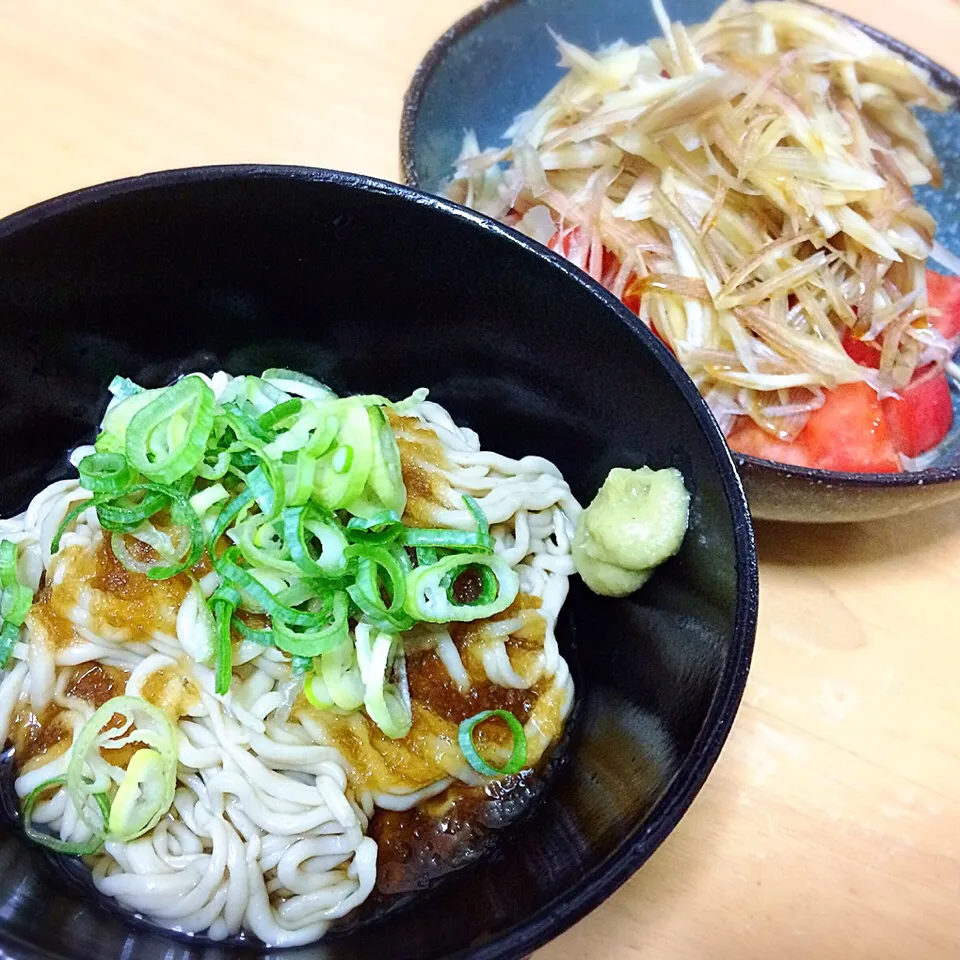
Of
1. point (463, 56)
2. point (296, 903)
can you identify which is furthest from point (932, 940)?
point (463, 56)

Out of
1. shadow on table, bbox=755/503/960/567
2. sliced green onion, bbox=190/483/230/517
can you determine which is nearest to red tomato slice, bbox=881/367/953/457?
shadow on table, bbox=755/503/960/567

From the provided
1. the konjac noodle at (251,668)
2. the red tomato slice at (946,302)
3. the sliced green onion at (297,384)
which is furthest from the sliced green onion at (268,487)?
the red tomato slice at (946,302)

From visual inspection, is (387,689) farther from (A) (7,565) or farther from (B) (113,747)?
(A) (7,565)

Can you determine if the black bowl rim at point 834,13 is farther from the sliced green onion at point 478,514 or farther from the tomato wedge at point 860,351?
the sliced green onion at point 478,514

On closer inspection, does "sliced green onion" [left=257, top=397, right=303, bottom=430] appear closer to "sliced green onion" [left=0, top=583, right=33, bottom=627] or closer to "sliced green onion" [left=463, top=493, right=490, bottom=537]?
"sliced green onion" [left=463, top=493, right=490, bottom=537]

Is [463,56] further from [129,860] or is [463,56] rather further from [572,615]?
[129,860]

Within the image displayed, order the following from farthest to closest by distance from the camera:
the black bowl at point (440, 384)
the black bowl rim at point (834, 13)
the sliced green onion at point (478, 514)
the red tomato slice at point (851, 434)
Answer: the red tomato slice at point (851, 434) → the black bowl rim at point (834, 13) → the sliced green onion at point (478, 514) → the black bowl at point (440, 384)

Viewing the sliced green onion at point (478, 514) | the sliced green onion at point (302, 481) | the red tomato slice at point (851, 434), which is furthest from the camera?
the red tomato slice at point (851, 434)

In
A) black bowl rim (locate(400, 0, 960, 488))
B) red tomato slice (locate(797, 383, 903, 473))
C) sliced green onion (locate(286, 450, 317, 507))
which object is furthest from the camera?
red tomato slice (locate(797, 383, 903, 473))
